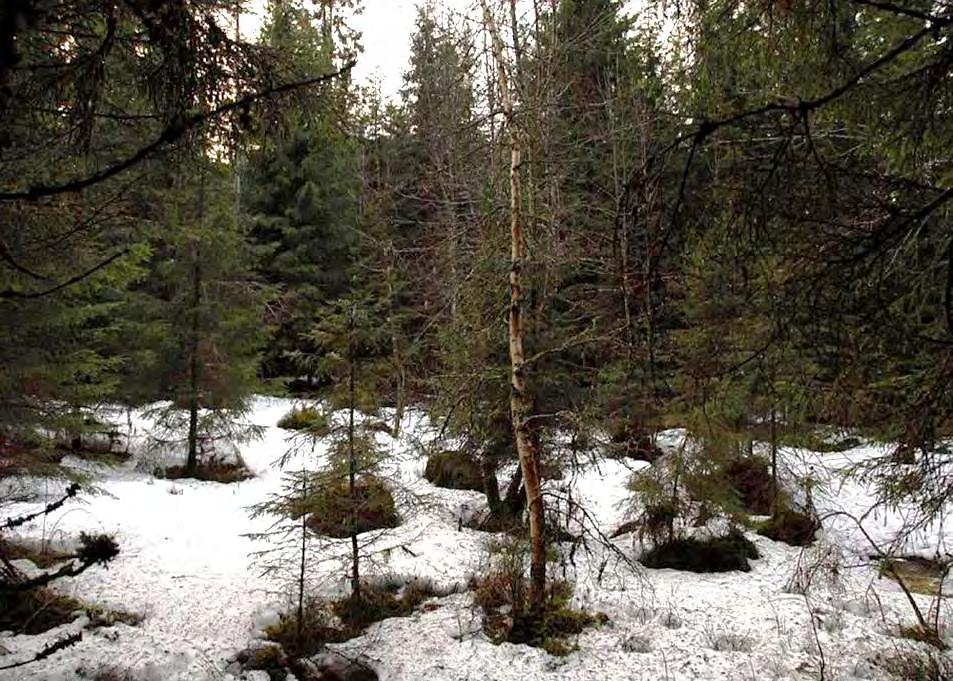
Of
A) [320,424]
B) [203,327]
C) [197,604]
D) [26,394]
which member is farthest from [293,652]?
[203,327]

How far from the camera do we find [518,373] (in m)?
6.09

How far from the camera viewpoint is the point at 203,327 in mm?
11836

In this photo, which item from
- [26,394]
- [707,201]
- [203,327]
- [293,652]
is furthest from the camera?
[203,327]

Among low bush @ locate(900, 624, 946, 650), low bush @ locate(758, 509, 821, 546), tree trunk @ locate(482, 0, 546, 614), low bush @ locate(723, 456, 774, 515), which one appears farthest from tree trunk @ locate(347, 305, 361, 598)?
low bush @ locate(723, 456, 774, 515)

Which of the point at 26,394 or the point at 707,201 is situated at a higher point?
the point at 707,201

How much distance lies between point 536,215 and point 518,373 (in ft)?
5.18

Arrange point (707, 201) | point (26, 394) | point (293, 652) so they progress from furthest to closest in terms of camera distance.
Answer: point (26, 394) → point (293, 652) → point (707, 201)

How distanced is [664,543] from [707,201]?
6.79m

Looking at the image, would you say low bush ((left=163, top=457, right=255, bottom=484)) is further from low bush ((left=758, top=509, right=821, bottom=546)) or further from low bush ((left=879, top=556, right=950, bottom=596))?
low bush ((left=879, top=556, right=950, bottom=596))

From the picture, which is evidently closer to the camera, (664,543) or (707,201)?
(707,201)

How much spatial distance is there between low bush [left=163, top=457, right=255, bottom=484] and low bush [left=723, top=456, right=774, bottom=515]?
9057 millimetres

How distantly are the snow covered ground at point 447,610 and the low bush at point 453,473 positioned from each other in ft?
5.26

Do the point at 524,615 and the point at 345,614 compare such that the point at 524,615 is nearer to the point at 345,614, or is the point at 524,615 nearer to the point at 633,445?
the point at 345,614

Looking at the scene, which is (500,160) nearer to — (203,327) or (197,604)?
(197,604)
